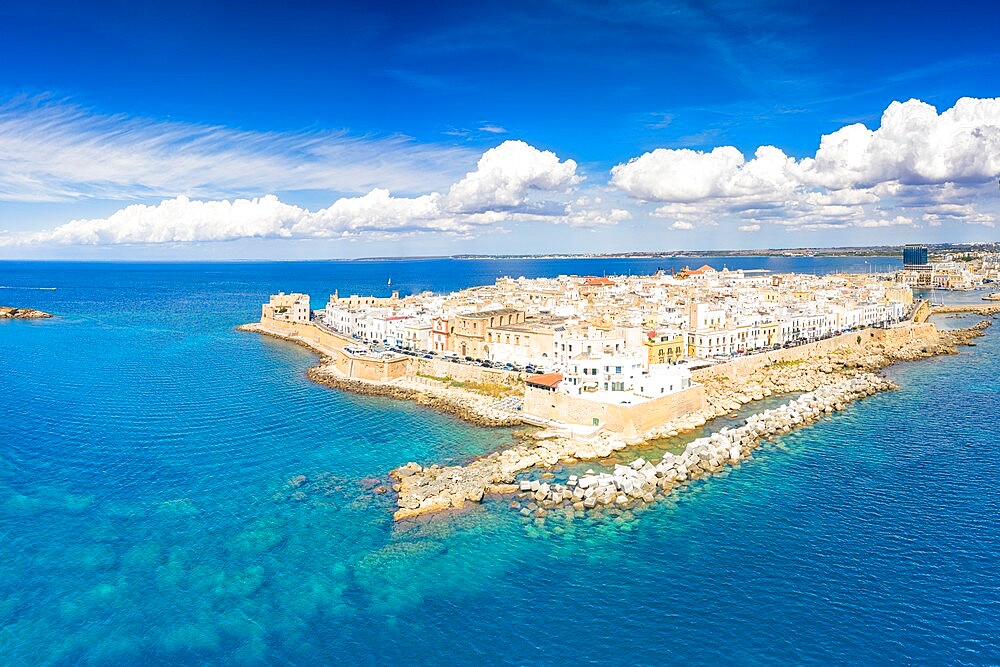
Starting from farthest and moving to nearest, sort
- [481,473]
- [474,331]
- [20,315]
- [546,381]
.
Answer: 1. [20,315]
2. [474,331]
3. [546,381]
4. [481,473]

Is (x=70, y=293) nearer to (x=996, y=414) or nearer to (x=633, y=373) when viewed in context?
(x=633, y=373)

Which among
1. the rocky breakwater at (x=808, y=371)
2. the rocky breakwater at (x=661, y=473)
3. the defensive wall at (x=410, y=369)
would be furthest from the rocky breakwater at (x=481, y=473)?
the defensive wall at (x=410, y=369)

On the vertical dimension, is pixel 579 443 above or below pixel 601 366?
below

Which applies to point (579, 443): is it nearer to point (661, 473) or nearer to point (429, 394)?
point (661, 473)

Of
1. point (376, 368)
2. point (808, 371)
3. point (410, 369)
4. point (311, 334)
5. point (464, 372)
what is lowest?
point (808, 371)

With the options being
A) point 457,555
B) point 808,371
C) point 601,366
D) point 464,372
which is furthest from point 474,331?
point 457,555

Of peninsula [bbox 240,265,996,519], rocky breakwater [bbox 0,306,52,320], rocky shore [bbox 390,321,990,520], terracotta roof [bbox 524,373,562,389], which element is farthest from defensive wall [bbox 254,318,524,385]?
rocky breakwater [bbox 0,306,52,320]

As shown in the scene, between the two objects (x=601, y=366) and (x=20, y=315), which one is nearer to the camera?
(x=601, y=366)
